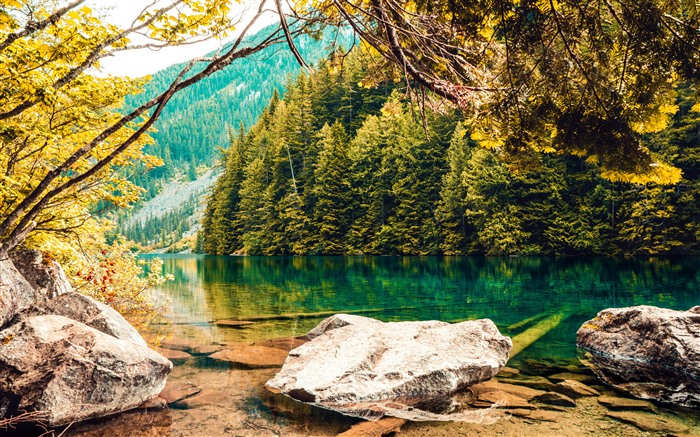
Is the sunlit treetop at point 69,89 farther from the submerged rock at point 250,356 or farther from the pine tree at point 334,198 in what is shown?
the pine tree at point 334,198

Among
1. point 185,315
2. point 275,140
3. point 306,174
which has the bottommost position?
point 185,315

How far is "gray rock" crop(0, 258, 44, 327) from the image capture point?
20.6 feet

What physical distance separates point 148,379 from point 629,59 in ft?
23.6

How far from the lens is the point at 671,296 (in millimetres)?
15117

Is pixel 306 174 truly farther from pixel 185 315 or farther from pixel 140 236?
pixel 140 236

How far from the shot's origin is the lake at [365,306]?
5980mm

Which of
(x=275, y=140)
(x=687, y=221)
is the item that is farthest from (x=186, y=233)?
(x=687, y=221)

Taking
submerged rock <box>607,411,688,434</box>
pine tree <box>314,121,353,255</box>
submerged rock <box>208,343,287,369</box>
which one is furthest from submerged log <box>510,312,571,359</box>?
pine tree <box>314,121,353,255</box>

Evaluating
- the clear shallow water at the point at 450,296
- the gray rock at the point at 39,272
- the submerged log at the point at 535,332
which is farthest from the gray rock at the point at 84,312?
the submerged log at the point at 535,332

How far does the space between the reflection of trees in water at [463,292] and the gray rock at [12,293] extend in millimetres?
7090

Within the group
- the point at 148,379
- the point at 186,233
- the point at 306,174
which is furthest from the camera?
the point at 186,233

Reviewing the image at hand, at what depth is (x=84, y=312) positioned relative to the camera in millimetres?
7164

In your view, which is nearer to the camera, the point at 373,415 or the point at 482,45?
the point at 482,45

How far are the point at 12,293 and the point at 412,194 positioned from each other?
41305 mm
